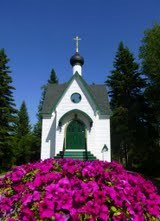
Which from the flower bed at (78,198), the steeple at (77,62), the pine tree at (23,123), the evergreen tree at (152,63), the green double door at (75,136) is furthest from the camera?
the pine tree at (23,123)

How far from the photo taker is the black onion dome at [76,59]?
26703 mm

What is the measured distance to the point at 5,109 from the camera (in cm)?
2419

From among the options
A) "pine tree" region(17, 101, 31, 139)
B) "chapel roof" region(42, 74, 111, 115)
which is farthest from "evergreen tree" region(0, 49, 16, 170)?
"pine tree" region(17, 101, 31, 139)

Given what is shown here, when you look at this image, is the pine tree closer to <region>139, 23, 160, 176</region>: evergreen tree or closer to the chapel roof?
the chapel roof

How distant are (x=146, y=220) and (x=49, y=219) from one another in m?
1.13

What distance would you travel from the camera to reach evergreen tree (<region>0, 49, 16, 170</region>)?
2366cm

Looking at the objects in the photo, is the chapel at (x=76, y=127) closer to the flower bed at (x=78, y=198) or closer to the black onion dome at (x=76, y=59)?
the black onion dome at (x=76, y=59)

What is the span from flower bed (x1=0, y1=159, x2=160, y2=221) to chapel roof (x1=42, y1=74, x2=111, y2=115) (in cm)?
1784

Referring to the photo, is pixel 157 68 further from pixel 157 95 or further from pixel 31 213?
pixel 31 213

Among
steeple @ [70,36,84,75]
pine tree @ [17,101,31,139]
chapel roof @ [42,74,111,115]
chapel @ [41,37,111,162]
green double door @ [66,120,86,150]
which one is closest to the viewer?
chapel @ [41,37,111,162]

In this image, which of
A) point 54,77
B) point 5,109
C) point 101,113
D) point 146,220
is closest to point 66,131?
point 101,113

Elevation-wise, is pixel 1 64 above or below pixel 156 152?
above

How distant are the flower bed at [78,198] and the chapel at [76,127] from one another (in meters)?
16.4

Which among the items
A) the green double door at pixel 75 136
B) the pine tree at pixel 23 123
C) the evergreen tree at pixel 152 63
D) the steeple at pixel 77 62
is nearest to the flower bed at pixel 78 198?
the green double door at pixel 75 136
